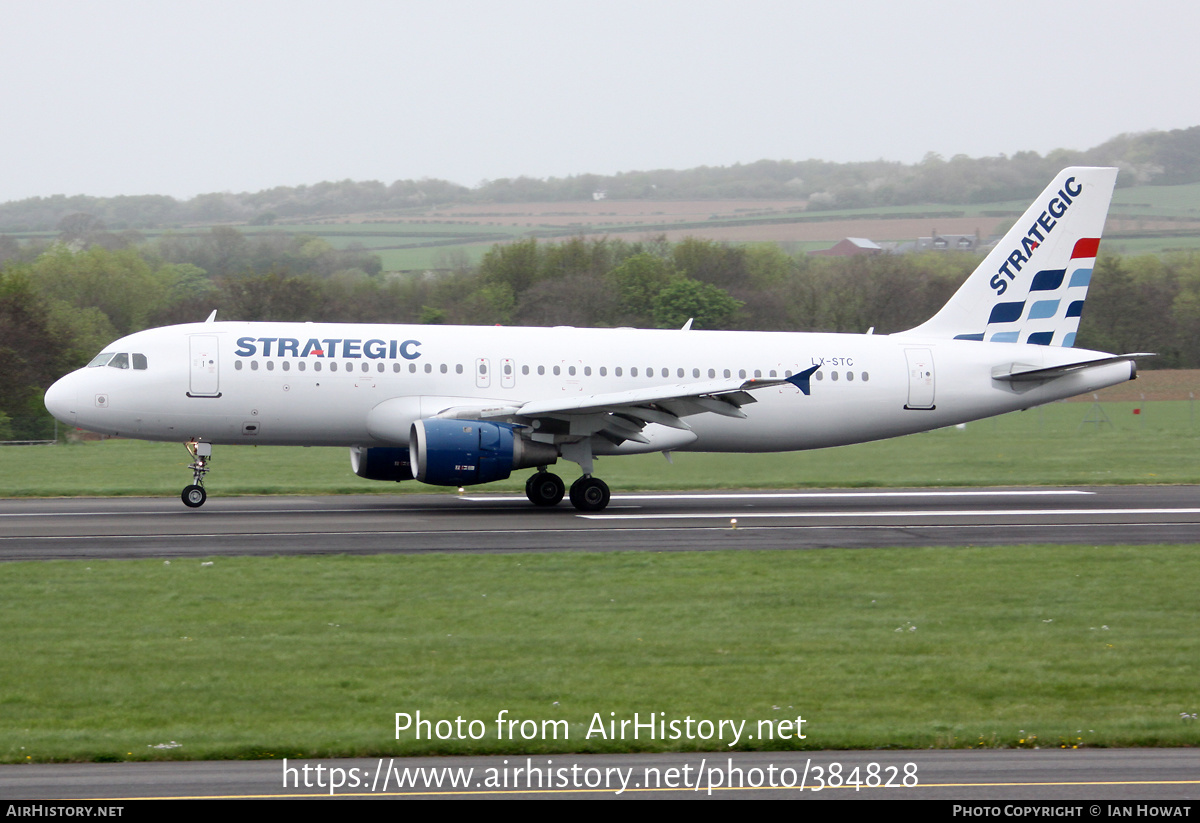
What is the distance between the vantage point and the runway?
20953mm

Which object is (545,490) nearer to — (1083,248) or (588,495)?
(588,495)

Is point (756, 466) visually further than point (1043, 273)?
No

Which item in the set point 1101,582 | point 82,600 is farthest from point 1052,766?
point 82,600

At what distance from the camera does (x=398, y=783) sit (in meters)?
9.04

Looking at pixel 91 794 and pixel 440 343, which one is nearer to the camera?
pixel 91 794

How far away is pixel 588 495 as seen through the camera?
26.5 meters

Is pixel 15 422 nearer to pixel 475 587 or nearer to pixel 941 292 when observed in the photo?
pixel 475 587

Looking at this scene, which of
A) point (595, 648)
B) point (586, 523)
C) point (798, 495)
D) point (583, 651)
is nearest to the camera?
point (583, 651)

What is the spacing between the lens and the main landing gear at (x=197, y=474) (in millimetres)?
25781

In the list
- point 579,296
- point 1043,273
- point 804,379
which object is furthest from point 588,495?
point 579,296

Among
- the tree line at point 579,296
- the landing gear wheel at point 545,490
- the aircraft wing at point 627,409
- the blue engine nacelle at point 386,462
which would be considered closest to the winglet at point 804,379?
the aircraft wing at point 627,409

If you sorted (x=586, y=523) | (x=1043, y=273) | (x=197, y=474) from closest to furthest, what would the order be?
(x=586, y=523) → (x=197, y=474) → (x=1043, y=273)

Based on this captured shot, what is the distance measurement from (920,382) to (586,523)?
9.57m

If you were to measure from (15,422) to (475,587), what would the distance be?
123 ft
